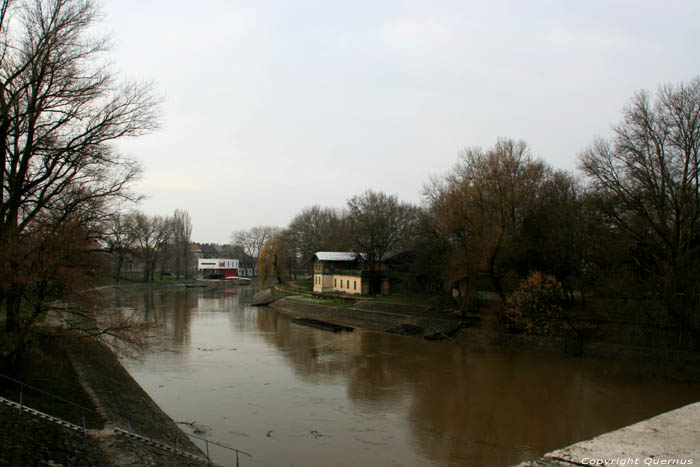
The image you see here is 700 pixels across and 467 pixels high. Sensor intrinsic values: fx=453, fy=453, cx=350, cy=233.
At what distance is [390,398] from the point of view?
16875 millimetres

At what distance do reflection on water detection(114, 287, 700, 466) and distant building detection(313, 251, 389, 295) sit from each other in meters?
17.5

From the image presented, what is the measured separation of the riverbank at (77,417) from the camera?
850 centimetres

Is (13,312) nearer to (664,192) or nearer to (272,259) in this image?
(664,192)

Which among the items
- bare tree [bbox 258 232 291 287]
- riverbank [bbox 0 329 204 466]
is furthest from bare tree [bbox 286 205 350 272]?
riverbank [bbox 0 329 204 466]

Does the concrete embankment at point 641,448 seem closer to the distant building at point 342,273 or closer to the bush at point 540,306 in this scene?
the bush at point 540,306

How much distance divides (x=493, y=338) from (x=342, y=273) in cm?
2318

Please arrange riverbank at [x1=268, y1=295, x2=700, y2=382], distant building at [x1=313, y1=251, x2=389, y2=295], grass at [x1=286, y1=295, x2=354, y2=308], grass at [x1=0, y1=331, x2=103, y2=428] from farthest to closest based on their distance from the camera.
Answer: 1. distant building at [x1=313, y1=251, x2=389, y2=295]
2. grass at [x1=286, y1=295, x2=354, y2=308]
3. riverbank at [x1=268, y1=295, x2=700, y2=382]
4. grass at [x1=0, y1=331, x2=103, y2=428]

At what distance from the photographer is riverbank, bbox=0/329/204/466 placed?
335 inches

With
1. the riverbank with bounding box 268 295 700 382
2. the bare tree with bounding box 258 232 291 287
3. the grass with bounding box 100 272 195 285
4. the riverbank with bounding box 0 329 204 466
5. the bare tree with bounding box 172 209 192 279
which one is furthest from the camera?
the bare tree with bounding box 172 209 192 279

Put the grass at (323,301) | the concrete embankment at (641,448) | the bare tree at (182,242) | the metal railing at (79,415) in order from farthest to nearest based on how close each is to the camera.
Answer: the bare tree at (182,242)
the grass at (323,301)
the metal railing at (79,415)
the concrete embankment at (641,448)

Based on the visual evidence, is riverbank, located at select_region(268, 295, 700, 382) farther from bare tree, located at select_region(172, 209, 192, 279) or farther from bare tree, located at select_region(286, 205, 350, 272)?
bare tree, located at select_region(172, 209, 192, 279)

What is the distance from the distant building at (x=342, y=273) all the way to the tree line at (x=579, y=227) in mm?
6463

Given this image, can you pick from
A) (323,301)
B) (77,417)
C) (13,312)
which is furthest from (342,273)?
(77,417)

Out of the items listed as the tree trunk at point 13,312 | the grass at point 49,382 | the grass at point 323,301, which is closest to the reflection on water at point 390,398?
the grass at point 49,382
